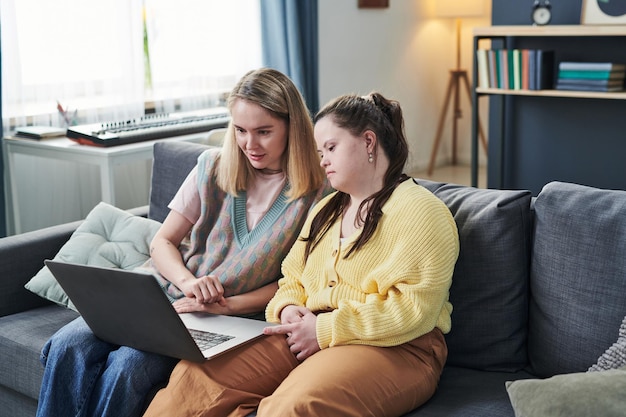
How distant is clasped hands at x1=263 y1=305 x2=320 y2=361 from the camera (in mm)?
1831

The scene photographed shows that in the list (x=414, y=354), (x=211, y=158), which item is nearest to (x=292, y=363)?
(x=414, y=354)

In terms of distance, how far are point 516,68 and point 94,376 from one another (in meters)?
3.30

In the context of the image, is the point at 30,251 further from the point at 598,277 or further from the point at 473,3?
the point at 473,3

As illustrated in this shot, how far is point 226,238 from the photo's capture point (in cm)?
219

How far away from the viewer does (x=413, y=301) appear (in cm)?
173

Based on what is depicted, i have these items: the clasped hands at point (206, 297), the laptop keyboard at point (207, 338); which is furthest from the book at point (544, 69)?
the laptop keyboard at point (207, 338)

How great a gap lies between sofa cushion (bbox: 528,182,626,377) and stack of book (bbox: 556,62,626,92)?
262 cm

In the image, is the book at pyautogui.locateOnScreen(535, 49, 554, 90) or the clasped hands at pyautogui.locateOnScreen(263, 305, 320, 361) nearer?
the clasped hands at pyautogui.locateOnScreen(263, 305, 320, 361)

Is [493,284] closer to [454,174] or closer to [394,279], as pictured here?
[394,279]

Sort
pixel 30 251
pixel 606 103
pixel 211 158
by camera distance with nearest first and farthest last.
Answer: pixel 211 158, pixel 30 251, pixel 606 103

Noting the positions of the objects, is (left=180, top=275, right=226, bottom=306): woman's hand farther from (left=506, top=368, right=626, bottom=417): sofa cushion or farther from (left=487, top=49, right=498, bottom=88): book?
(left=487, top=49, right=498, bottom=88): book

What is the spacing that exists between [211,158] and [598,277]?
40.7 inches

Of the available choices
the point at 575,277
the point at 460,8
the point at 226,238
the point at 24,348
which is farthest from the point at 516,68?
the point at 24,348

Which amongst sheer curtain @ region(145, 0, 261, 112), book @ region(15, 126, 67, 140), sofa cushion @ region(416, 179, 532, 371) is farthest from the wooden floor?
sofa cushion @ region(416, 179, 532, 371)
